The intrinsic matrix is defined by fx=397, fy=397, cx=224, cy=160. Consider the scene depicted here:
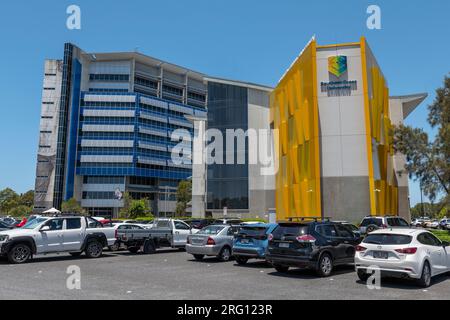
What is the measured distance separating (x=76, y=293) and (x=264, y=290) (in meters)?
4.47

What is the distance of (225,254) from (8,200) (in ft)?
328

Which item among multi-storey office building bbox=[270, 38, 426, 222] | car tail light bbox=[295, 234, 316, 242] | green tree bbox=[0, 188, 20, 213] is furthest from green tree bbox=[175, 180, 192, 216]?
car tail light bbox=[295, 234, 316, 242]

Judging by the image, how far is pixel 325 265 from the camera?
12.4 meters

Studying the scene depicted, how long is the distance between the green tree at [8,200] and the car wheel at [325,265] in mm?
100212

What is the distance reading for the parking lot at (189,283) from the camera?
9.15 meters

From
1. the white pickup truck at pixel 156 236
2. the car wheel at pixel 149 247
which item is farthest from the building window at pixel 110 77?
the car wheel at pixel 149 247

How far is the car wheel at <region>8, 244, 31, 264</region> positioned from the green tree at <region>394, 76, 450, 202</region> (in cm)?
3242

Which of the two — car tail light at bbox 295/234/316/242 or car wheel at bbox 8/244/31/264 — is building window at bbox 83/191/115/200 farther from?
car tail light at bbox 295/234/316/242

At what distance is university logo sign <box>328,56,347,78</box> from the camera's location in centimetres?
3978

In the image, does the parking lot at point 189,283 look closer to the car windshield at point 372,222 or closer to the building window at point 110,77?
the car windshield at point 372,222

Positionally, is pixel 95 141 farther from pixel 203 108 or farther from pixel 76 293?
pixel 76 293

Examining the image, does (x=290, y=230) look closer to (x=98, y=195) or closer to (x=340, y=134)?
(x=340, y=134)

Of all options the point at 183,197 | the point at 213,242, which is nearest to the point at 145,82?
the point at 183,197
